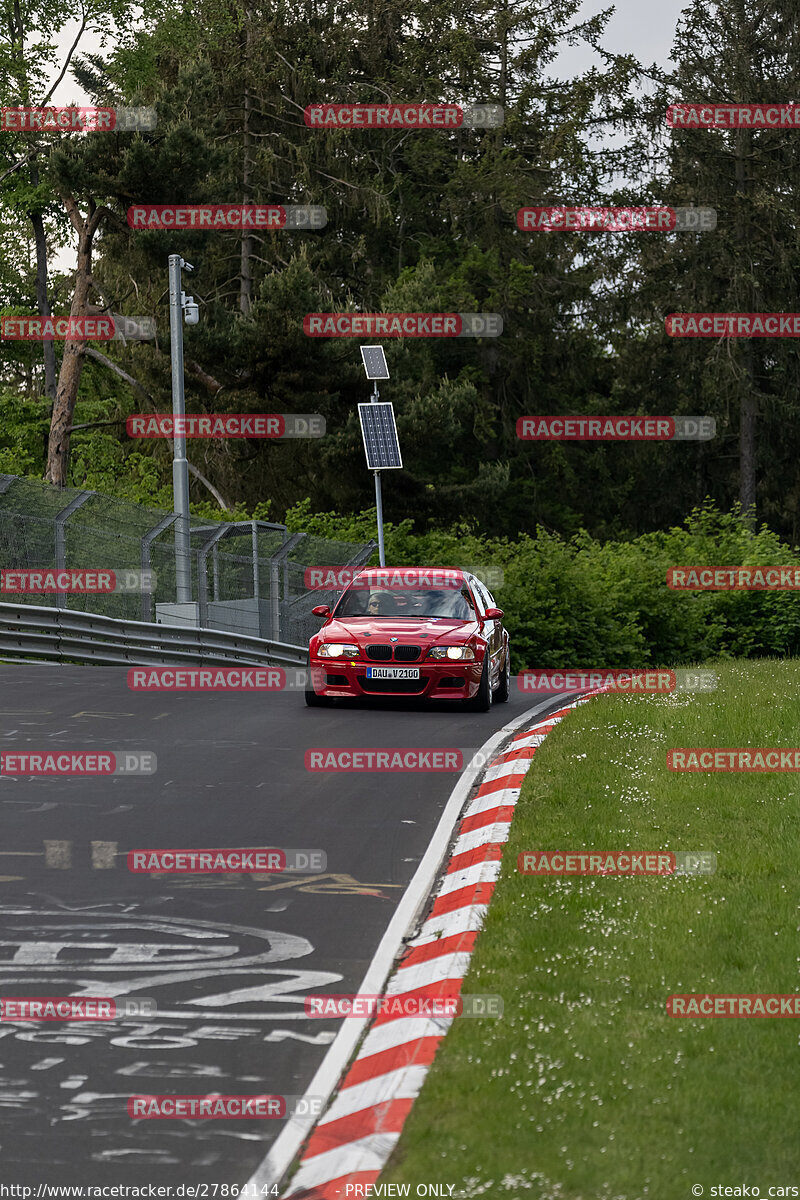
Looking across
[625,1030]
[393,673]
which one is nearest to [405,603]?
[393,673]

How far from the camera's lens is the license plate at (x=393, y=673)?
16938 mm

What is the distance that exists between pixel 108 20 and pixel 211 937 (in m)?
56.8

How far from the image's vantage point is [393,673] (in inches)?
668

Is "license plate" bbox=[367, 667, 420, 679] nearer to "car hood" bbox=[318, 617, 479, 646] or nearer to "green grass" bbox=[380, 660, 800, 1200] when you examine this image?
"car hood" bbox=[318, 617, 479, 646]

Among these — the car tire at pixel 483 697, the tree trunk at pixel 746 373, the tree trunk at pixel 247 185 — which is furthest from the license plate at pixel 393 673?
the tree trunk at pixel 746 373

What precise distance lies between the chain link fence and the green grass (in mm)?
13969

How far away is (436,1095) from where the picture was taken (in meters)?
5.23

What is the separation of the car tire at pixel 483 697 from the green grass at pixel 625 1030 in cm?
648

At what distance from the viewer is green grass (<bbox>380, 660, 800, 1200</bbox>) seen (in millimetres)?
4645

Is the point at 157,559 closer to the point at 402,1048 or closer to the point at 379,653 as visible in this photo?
the point at 379,653

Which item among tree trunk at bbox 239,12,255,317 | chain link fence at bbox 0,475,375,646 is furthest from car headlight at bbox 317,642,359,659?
tree trunk at bbox 239,12,255,317

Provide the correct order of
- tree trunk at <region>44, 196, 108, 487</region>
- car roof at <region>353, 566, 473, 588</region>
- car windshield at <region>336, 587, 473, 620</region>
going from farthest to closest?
tree trunk at <region>44, 196, 108, 487</region>, car roof at <region>353, 566, 473, 588</region>, car windshield at <region>336, 587, 473, 620</region>

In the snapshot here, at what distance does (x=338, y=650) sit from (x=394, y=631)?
0.63 meters

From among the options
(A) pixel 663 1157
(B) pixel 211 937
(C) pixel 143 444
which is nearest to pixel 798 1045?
(A) pixel 663 1157
